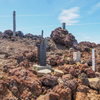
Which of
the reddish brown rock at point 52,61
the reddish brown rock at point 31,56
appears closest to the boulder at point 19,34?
the reddish brown rock at point 31,56

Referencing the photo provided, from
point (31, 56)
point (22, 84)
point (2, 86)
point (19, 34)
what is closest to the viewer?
point (2, 86)

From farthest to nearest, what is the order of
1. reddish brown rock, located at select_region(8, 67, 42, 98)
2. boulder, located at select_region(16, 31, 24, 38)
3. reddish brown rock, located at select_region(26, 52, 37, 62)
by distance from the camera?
boulder, located at select_region(16, 31, 24, 38), reddish brown rock, located at select_region(26, 52, 37, 62), reddish brown rock, located at select_region(8, 67, 42, 98)

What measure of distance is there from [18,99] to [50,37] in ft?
71.6

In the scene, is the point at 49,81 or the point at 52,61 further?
the point at 52,61

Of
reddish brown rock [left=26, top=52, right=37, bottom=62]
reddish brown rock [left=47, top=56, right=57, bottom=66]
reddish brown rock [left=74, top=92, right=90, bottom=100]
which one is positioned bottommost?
reddish brown rock [left=74, top=92, right=90, bottom=100]

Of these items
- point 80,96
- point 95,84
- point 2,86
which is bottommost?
point 80,96

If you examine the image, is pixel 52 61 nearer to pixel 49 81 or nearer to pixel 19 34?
pixel 49 81

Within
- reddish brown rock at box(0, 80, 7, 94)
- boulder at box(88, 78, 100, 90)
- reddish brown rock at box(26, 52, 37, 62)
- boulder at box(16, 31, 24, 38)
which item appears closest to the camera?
reddish brown rock at box(0, 80, 7, 94)

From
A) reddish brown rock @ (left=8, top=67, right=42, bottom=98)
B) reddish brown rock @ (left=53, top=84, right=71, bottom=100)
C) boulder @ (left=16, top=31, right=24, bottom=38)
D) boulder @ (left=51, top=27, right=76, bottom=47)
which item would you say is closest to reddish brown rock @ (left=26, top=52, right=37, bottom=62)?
reddish brown rock @ (left=8, top=67, right=42, bottom=98)

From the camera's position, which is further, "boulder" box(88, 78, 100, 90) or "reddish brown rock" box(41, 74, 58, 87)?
"boulder" box(88, 78, 100, 90)

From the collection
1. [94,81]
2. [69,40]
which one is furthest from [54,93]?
[69,40]

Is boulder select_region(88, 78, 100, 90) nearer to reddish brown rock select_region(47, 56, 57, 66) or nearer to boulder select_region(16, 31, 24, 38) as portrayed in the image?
reddish brown rock select_region(47, 56, 57, 66)

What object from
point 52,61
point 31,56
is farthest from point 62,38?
point 31,56

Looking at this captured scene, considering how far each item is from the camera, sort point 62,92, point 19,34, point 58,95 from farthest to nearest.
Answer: point 19,34 < point 62,92 < point 58,95
